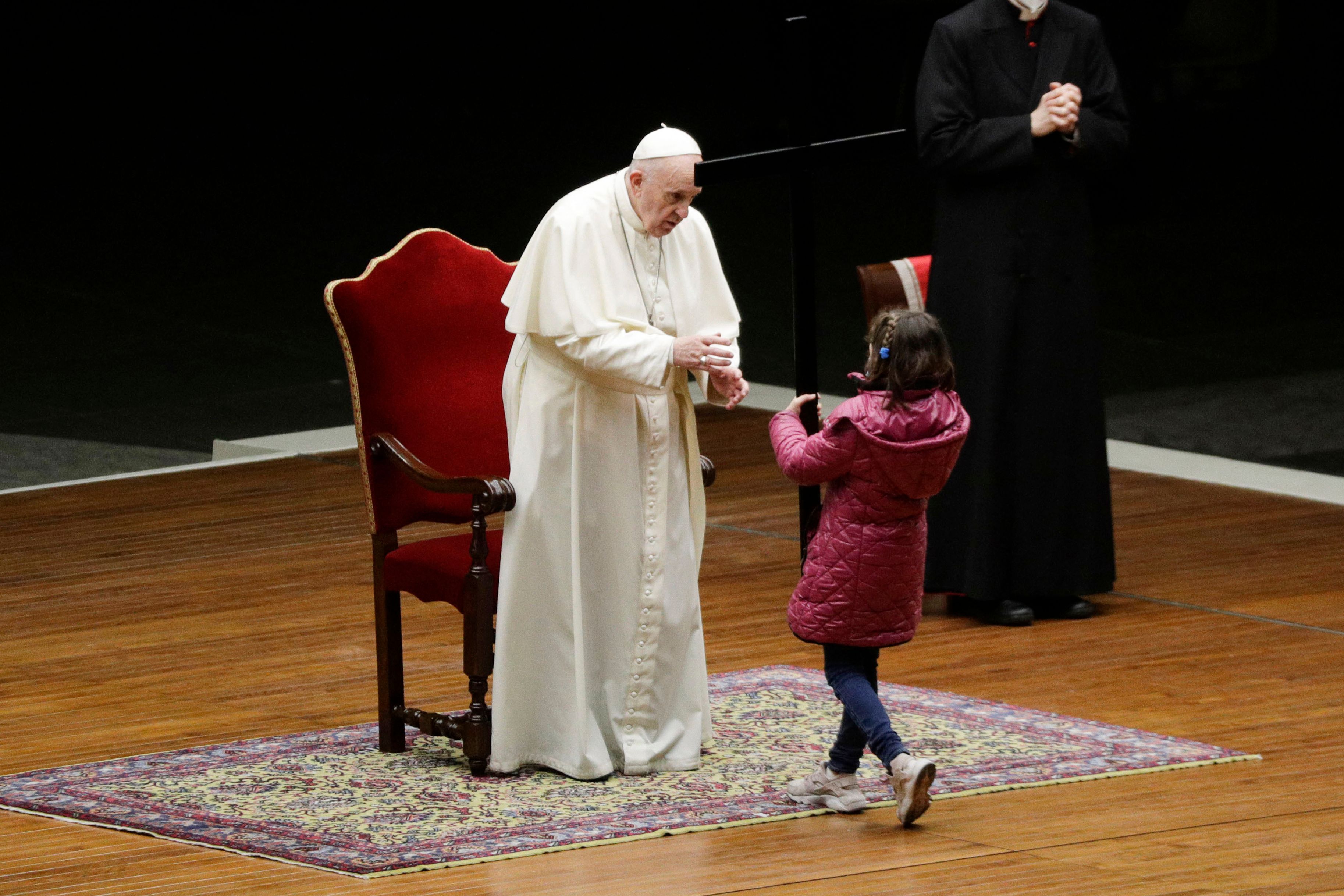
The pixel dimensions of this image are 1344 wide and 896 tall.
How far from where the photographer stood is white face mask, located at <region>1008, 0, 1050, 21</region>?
6375mm

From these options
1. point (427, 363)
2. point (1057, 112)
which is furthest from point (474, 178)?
point (427, 363)

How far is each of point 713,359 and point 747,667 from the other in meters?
1.47

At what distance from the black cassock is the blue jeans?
187 cm

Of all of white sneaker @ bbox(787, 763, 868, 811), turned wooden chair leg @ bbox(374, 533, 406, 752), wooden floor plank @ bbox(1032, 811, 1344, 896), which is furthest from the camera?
turned wooden chair leg @ bbox(374, 533, 406, 752)

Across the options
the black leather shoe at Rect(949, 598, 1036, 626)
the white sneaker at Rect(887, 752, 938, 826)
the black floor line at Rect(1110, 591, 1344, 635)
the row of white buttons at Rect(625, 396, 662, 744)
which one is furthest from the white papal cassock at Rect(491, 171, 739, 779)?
the black floor line at Rect(1110, 591, 1344, 635)

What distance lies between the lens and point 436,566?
507 cm

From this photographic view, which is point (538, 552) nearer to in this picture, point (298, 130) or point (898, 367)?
point (898, 367)

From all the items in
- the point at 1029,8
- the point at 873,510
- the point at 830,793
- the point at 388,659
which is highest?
the point at 1029,8

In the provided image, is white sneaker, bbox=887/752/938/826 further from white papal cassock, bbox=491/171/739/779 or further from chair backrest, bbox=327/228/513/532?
chair backrest, bbox=327/228/513/532

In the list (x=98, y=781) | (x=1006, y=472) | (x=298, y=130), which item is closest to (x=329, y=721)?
(x=98, y=781)

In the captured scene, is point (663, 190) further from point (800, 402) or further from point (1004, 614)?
point (1004, 614)

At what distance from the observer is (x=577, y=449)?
4.92 metres

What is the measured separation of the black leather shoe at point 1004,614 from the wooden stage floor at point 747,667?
4cm

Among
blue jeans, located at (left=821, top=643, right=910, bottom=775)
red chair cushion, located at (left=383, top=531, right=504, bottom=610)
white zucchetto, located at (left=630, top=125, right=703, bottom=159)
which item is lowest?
blue jeans, located at (left=821, top=643, right=910, bottom=775)
